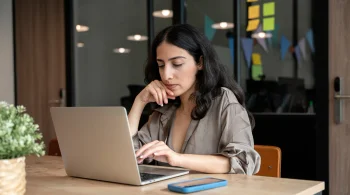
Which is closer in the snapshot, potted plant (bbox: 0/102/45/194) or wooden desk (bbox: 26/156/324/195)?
potted plant (bbox: 0/102/45/194)

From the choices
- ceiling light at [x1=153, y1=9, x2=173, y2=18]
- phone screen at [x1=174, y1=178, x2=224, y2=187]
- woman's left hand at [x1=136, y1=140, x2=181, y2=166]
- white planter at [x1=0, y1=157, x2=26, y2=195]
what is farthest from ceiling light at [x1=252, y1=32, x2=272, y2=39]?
white planter at [x1=0, y1=157, x2=26, y2=195]

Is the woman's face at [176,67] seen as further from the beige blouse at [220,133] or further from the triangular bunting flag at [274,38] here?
the triangular bunting flag at [274,38]

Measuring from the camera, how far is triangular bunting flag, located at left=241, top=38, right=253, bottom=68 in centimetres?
403

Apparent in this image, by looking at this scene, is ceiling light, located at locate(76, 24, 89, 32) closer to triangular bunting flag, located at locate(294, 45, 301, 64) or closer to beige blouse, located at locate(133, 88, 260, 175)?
triangular bunting flag, located at locate(294, 45, 301, 64)

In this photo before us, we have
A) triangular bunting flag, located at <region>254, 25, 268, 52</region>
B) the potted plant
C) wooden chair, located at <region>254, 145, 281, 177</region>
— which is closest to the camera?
the potted plant

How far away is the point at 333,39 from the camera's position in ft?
9.14

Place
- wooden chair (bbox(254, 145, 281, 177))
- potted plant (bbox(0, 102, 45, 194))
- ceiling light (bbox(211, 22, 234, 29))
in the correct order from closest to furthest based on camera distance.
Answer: potted plant (bbox(0, 102, 45, 194)) < wooden chair (bbox(254, 145, 281, 177)) < ceiling light (bbox(211, 22, 234, 29))

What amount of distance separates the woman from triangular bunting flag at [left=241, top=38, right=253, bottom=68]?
2.25 metres

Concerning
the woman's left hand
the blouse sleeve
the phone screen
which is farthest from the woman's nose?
the phone screen

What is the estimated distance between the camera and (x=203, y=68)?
5.75ft

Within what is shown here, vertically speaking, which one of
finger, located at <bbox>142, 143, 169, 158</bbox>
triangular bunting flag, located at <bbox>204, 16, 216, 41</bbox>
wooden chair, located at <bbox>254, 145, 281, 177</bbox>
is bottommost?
wooden chair, located at <bbox>254, 145, 281, 177</bbox>

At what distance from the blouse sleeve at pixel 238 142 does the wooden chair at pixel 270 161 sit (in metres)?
0.11

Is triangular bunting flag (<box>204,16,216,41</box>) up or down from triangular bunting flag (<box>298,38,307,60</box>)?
up

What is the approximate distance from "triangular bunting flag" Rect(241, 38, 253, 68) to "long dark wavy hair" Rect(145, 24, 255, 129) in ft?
7.44
